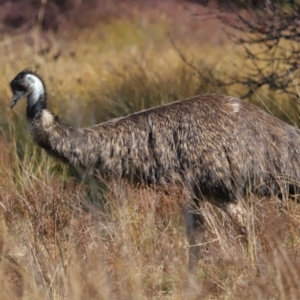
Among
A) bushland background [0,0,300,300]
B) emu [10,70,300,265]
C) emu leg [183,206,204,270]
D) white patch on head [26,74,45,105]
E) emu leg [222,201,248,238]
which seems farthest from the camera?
white patch on head [26,74,45,105]

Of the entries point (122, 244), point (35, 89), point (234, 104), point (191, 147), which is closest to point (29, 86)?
point (35, 89)

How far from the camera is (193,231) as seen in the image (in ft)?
19.1

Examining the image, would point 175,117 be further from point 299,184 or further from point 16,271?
point 16,271

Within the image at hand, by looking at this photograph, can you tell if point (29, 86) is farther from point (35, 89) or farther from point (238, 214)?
point (238, 214)

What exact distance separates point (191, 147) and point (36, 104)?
0.96 meters

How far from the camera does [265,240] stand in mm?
5430

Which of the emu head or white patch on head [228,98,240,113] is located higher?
the emu head

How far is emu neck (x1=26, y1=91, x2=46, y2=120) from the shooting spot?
21.3 ft

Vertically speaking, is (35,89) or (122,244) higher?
(35,89)

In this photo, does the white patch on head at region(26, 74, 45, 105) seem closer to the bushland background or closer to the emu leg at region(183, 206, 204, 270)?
the bushland background

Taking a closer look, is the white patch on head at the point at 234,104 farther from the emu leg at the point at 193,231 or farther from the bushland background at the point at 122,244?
the emu leg at the point at 193,231

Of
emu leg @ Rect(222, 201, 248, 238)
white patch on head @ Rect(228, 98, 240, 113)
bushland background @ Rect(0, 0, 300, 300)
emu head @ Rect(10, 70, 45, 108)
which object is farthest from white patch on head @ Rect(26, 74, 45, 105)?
emu leg @ Rect(222, 201, 248, 238)

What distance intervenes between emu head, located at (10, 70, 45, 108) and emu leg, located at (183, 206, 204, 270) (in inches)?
43.9

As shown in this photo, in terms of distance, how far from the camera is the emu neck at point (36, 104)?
649cm
